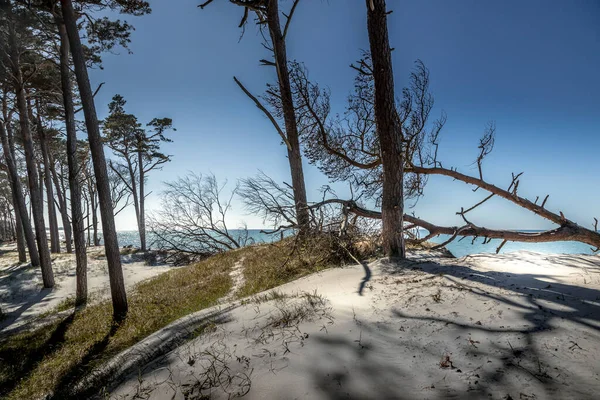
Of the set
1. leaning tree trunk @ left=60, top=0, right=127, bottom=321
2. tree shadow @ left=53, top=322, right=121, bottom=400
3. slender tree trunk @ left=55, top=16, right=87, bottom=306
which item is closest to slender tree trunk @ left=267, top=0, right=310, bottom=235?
leaning tree trunk @ left=60, top=0, right=127, bottom=321

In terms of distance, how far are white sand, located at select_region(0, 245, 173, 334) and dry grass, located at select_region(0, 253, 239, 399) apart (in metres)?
2.07

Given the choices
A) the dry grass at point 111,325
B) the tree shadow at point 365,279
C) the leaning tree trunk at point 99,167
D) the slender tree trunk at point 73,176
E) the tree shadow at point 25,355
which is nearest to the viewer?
the tree shadow at point 365,279

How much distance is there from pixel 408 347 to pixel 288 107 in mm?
7015

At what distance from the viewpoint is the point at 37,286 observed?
11172mm

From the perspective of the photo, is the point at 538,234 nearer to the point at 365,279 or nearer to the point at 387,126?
the point at 387,126

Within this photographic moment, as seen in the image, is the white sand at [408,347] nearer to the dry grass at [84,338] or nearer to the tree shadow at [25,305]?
the dry grass at [84,338]

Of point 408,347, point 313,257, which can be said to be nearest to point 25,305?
point 313,257

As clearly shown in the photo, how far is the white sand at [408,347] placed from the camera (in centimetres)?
181

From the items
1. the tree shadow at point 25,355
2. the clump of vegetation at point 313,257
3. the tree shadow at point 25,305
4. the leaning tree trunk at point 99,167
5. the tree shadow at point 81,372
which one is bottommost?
the tree shadow at point 25,305

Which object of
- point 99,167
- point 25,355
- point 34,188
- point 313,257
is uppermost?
point 34,188

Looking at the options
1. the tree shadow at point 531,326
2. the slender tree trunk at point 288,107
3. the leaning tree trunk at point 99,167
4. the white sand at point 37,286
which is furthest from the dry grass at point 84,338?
the tree shadow at point 531,326

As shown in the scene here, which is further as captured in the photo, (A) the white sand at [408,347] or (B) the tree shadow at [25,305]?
(B) the tree shadow at [25,305]

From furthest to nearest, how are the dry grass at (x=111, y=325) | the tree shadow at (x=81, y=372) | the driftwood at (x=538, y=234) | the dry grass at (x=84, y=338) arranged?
the driftwood at (x=538, y=234), the dry grass at (x=111, y=325), the dry grass at (x=84, y=338), the tree shadow at (x=81, y=372)

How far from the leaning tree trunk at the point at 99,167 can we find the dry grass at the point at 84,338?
64 cm
